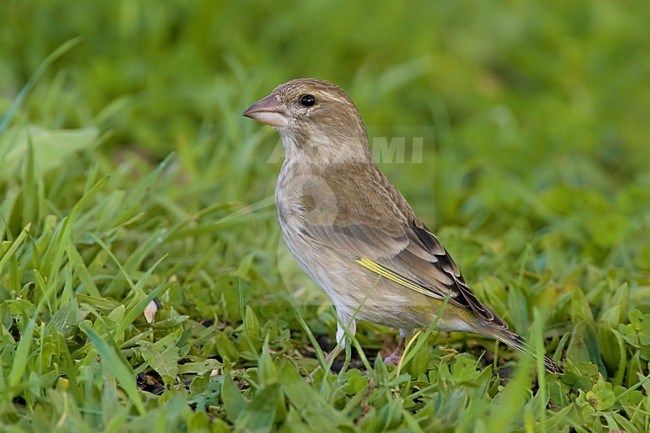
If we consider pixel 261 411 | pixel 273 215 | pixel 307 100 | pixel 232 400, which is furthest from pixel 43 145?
pixel 261 411

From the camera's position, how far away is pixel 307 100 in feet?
16.5

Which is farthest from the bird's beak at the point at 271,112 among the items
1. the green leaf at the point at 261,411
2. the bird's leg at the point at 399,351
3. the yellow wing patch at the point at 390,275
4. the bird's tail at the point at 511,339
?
the green leaf at the point at 261,411

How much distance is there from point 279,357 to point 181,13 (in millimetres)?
4345

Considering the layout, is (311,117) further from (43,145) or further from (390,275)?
(43,145)

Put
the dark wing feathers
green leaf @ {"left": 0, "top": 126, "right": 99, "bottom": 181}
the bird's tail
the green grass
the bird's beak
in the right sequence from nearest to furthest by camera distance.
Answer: the green grass, the bird's tail, the dark wing feathers, the bird's beak, green leaf @ {"left": 0, "top": 126, "right": 99, "bottom": 181}

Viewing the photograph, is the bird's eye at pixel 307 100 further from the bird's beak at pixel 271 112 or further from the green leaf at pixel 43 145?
the green leaf at pixel 43 145

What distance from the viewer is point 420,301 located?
14.9ft

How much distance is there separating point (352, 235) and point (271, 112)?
2.58 feet

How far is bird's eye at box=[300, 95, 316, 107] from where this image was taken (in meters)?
5.01

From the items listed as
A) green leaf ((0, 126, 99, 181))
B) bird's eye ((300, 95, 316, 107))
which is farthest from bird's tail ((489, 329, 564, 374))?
green leaf ((0, 126, 99, 181))

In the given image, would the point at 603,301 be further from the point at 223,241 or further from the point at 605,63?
the point at 605,63

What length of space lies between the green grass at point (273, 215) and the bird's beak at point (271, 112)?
49cm

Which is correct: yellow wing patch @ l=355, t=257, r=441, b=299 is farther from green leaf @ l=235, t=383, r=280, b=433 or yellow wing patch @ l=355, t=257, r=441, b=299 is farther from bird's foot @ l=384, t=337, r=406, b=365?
green leaf @ l=235, t=383, r=280, b=433

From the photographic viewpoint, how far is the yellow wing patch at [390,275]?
14.8 ft
